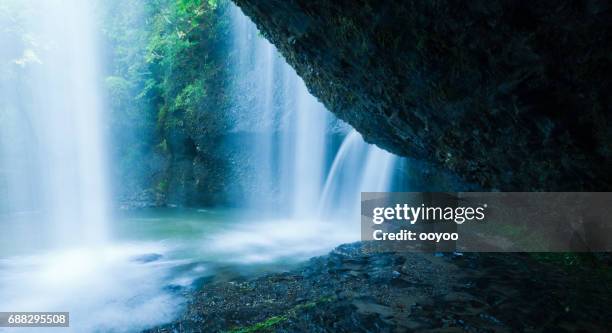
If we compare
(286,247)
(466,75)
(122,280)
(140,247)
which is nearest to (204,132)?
(140,247)

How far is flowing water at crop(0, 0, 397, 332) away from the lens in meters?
6.09

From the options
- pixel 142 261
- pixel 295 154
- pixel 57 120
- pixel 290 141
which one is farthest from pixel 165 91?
pixel 142 261

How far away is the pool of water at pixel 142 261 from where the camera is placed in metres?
5.01

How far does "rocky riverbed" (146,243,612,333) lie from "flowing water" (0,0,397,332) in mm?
973

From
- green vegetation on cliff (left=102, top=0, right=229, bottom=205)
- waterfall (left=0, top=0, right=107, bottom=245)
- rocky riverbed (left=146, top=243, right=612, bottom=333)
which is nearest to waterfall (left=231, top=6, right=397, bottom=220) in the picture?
green vegetation on cliff (left=102, top=0, right=229, bottom=205)

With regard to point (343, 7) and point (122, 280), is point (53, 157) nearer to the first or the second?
point (122, 280)

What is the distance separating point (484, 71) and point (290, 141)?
9.70 meters

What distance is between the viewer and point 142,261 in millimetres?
7504

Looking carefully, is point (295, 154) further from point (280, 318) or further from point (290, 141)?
point (280, 318)

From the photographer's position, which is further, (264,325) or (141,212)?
(141,212)

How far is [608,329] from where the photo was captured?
133 inches

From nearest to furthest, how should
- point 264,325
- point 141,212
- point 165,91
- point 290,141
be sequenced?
point 264,325 < point 290,141 < point 141,212 < point 165,91

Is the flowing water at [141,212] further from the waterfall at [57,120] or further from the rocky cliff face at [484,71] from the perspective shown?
the rocky cliff face at [484,71]

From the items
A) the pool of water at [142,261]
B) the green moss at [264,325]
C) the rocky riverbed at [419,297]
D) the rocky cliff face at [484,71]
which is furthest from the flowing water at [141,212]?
the rocky cliff face at [484,71]
